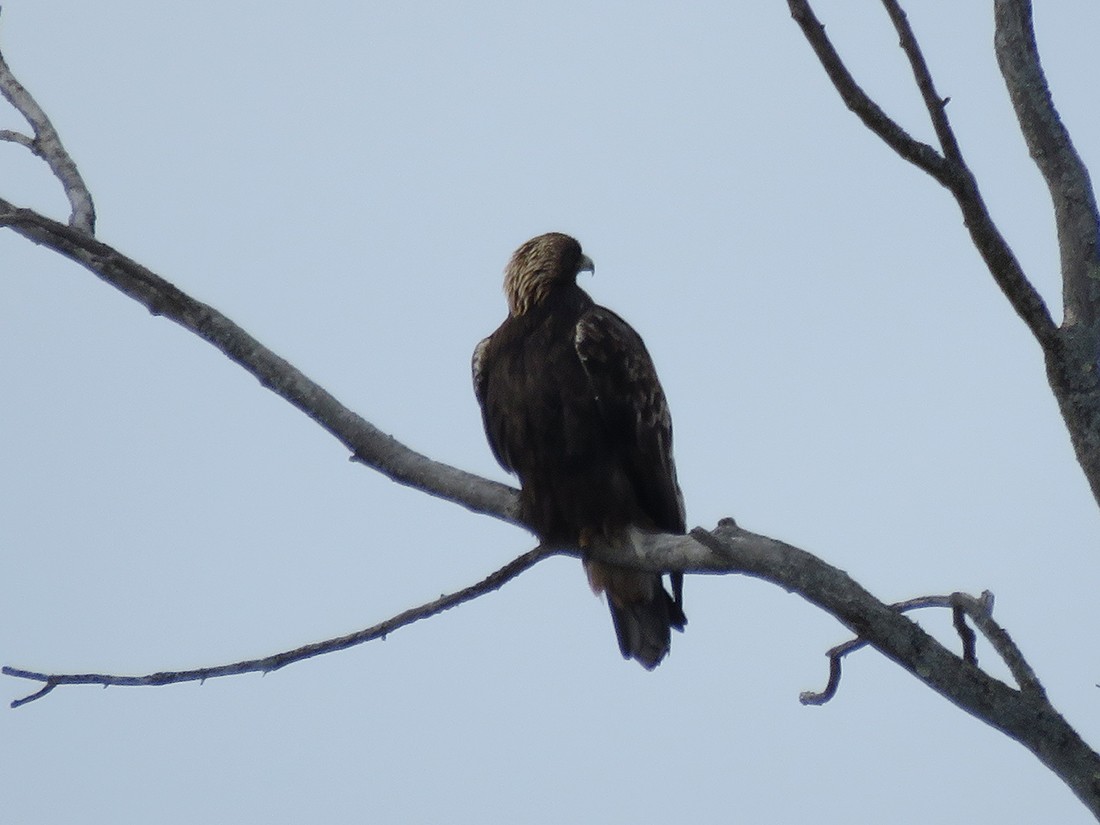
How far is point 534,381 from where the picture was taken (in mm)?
4762

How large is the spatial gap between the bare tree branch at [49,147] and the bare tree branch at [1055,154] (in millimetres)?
2621

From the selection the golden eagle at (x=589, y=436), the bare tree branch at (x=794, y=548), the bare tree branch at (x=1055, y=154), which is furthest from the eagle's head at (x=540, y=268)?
the bare tree branch at (x=1055, y=154)

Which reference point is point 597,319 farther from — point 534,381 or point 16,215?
point 16,215

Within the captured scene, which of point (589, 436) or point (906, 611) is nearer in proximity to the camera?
point (906, 611)

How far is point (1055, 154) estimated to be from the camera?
3.38 meters

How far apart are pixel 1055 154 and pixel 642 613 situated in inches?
88.8

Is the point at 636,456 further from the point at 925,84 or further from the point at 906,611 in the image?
the point at 925,84

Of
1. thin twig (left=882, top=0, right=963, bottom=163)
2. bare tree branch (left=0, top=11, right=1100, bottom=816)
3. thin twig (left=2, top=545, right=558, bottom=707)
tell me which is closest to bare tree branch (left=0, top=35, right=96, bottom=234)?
bare tree branch (left=0, top=11, right=1100, bottom=816)

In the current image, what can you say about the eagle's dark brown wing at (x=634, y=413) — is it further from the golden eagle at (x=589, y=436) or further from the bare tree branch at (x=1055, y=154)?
the bare tree branch at (x=1055, y=154)

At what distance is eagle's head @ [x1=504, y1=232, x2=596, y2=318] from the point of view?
5238mm

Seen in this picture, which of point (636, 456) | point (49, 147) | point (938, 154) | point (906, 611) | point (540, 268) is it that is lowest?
point (906, 611)

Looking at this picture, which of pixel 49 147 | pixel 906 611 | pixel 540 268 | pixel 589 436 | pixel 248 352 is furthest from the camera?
pixel 540 268

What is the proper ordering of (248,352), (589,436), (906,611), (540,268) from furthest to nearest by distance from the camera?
(540,268) < (589,436) < (248,352) < (906,611)

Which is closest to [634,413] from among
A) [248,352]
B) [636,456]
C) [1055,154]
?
[636,456]
